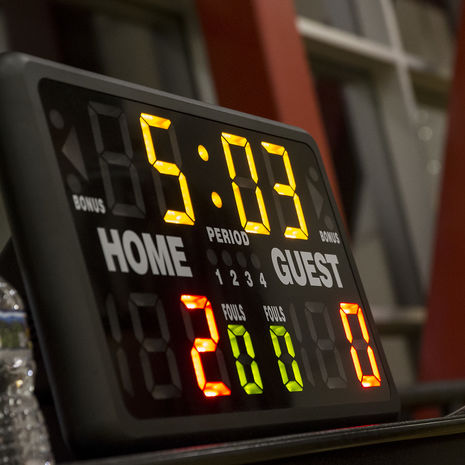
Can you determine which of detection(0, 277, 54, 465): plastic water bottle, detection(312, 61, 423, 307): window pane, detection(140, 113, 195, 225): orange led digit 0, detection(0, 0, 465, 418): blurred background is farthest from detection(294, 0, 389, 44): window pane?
detection(0, 277, 54, 465): plastic water bottle

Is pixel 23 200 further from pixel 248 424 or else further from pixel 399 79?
pixel 399 79

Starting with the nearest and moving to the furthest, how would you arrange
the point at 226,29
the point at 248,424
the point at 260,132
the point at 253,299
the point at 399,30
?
the point at 248,424
the point at 253,299
the point at 260,132
the point at 226,29
the point at 399,30

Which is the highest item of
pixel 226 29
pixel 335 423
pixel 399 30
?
pixel 399 30

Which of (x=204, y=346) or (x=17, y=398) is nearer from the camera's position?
(x=17, y=398)

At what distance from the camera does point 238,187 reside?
3.74 feet

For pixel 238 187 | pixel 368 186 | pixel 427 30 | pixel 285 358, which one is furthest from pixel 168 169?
pixel 427 30

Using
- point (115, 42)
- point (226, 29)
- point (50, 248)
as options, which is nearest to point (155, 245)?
point (50, 248)

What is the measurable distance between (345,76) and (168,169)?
4.31 m

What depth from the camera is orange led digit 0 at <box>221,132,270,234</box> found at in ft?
3.70

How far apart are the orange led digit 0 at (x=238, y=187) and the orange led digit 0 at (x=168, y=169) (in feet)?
0.26

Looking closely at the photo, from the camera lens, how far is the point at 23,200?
90 cm

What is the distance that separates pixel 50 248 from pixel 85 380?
0.37 ft

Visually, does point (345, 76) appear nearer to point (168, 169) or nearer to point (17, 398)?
point (168, 169)

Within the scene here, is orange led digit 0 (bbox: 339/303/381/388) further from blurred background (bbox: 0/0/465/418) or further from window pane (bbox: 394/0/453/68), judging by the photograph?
window pane (bbox: 394/0/453/68)
